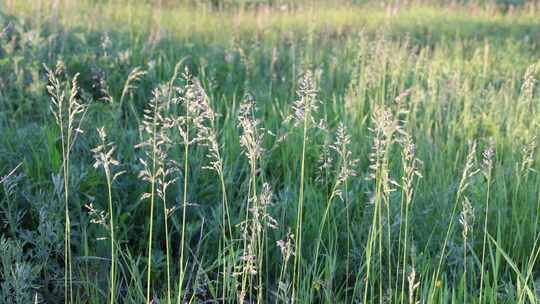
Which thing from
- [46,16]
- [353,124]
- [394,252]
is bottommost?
[394,252]

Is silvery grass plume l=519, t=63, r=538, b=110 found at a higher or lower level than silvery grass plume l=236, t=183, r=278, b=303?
higher

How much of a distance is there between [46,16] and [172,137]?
2582 mm

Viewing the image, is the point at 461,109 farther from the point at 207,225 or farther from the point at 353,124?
the point at 207,225

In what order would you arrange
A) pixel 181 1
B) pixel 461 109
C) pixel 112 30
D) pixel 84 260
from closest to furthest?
1. pixel 84 260
2. pixel 461 109
3. pixel 112 30
4. pixel 181 1

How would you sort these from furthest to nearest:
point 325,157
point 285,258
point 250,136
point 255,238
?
point 325,157 < point 255,238 < point 250,136 < point 285,258

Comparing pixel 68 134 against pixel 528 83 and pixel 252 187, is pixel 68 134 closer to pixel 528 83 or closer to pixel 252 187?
pixel 252 187

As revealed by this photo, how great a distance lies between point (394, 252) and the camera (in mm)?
2334

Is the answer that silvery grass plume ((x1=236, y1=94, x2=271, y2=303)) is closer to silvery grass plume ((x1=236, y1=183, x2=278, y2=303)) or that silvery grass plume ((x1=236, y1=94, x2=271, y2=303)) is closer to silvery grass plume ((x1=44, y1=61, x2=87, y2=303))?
silvery grass plume ((x1=236, y1=183, x2=278, y2=303))

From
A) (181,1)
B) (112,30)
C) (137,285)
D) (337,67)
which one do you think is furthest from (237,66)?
(181,1)

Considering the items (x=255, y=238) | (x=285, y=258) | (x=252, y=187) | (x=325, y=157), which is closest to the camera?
(x=285, y=258)

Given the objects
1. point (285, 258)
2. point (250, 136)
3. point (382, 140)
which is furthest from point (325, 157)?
point (285, 258)

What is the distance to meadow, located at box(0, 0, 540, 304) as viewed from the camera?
180 cm

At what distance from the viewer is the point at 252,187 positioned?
271cm

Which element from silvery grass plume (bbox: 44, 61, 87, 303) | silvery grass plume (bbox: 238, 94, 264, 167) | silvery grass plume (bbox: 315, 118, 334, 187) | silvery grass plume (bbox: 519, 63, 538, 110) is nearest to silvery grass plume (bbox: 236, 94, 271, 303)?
silvery grass plume (bbox: 238, 94, 264, 167)
